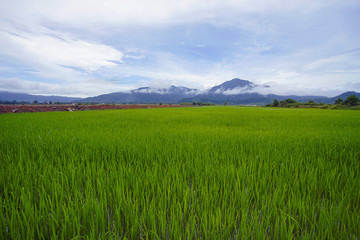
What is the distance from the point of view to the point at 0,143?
2.80 meters

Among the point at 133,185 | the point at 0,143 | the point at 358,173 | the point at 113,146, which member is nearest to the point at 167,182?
the point at 133,185

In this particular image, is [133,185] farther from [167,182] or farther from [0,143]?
[0,143]

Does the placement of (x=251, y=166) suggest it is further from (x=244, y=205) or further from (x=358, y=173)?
(x=358, y=173)

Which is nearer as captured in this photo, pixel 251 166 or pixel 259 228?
pixel 259 228

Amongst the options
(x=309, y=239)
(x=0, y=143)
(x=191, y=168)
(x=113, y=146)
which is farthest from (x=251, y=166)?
(x=0, y=143)

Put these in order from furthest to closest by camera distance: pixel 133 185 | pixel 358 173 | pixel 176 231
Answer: pixel 358 173
pixel 133 185
pixel 176 231

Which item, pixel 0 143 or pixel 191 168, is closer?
pixel 191 168

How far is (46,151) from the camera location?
8.07 feet

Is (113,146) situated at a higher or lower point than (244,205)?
higher

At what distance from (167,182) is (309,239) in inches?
44.4

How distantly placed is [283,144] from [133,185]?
2735 millimetres

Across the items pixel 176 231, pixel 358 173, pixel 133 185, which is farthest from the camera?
pixel 358 173

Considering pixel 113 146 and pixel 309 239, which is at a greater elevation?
pixel 113 146

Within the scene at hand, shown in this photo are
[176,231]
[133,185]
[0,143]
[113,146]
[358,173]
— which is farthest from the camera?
[0,143]
